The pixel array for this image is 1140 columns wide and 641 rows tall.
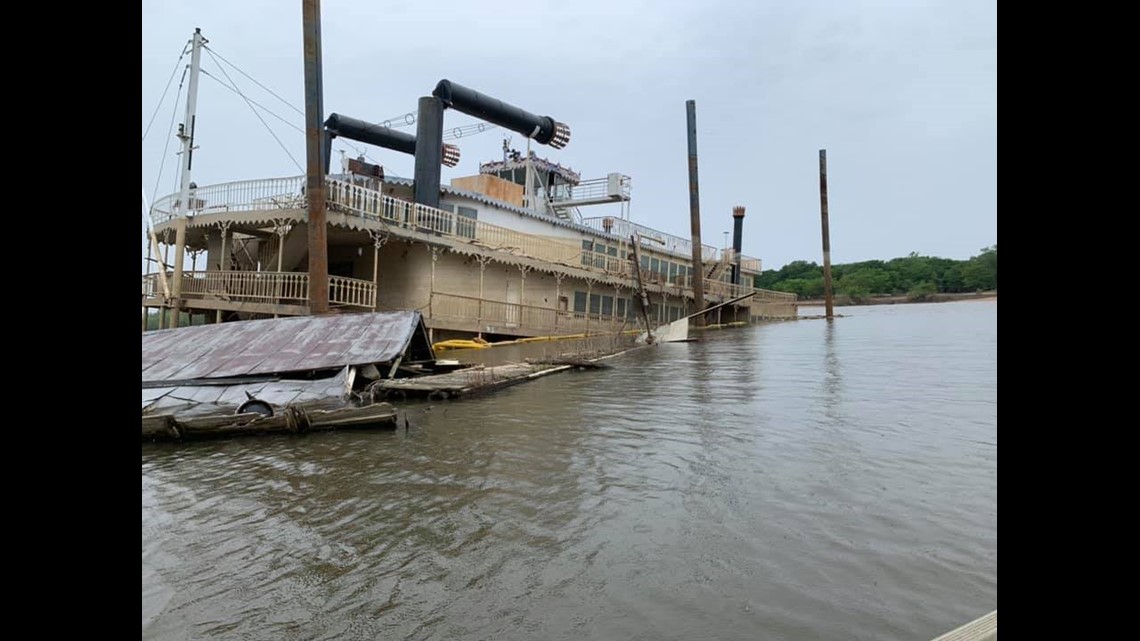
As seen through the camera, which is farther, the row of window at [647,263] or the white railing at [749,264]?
the white railing at [749,264]

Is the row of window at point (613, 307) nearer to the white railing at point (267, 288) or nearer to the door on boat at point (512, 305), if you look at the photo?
the door on boat at point (512, 305)

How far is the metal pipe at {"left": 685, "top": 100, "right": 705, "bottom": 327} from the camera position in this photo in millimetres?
31281

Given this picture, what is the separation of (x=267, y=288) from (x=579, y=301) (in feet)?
45.7

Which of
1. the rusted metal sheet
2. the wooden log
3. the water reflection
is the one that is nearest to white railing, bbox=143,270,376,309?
the rusted metal sheet

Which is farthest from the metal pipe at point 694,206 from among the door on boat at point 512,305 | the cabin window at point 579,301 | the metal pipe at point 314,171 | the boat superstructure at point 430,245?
the metal pipe at point 314,171

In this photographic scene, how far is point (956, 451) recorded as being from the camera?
6.45m

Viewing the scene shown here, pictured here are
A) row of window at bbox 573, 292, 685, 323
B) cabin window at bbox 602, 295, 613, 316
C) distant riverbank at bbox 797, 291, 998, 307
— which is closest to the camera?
row of window at bbox 573, 292, 685, 323

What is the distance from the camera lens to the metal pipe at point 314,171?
14977 millimetres

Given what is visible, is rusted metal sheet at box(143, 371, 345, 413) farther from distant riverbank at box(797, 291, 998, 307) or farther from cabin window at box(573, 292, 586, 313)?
distant riverbank at box(797, 291, 998, 307)

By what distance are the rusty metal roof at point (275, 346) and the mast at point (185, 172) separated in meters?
7.43

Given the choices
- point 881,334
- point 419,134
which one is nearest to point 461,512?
point 419,134

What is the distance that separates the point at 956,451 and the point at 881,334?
22.5 m

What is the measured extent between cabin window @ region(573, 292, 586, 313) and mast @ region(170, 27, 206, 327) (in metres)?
15.1

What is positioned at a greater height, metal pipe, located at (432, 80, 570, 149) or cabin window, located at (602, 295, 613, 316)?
metal pipe, located at (432, 80, 570, 149)
